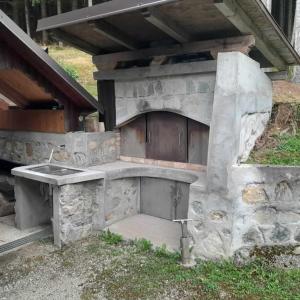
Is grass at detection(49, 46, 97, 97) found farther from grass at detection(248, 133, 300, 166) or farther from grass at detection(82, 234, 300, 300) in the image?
grass at detection(82, 234, 300, 300)

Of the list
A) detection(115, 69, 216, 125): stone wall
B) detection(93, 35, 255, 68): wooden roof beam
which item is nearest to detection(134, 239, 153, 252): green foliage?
detection(115, 69, 216, 125): stone wall

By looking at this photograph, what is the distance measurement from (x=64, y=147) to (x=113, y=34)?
2.44 metres

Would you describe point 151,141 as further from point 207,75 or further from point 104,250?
point 104,250

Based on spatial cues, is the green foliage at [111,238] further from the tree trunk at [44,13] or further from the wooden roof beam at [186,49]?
the tree trunk at [44,13]

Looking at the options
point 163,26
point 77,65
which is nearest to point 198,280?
point 163,26

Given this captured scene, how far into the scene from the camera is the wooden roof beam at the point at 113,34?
5577mm

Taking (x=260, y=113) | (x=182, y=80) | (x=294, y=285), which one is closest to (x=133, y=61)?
(x=182, y=80)

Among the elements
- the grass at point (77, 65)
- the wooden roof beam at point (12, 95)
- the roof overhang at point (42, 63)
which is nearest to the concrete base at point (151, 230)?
the roof overhang at point (42, 63)

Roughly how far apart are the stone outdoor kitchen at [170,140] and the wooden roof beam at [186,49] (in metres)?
0.02

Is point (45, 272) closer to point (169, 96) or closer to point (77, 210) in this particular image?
point (77, 210)

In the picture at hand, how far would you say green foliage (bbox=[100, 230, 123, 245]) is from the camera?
5.52 meters

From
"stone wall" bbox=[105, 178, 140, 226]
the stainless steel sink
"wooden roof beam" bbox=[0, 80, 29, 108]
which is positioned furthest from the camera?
"wooden roof beam" bbox=[0, 80, 29, 108]

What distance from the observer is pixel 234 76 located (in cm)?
446

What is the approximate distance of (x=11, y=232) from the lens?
6.02m
